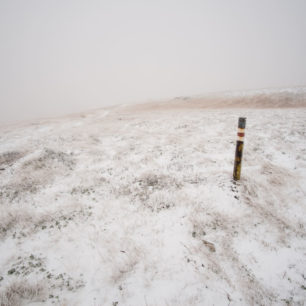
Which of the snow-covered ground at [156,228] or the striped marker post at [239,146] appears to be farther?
the striped marker post at [239,146]

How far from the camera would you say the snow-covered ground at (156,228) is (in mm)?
3203

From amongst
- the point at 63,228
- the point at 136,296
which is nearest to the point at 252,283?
the point at 136,296

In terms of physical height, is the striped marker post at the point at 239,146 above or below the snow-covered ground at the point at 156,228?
above

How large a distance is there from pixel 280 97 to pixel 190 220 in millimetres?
23552

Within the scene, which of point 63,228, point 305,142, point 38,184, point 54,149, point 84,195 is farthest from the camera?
point 54,149

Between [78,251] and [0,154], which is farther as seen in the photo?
[0,154]

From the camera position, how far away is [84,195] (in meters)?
5.92

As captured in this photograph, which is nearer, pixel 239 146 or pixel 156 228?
pixel 156 228

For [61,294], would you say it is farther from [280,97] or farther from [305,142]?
[280,97]

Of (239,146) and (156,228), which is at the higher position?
(239,146)

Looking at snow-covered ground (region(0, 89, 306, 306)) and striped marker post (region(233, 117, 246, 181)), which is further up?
striped marker post (region(233, 117, 246, 181))

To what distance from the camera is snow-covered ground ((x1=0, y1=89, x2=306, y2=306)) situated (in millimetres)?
3203

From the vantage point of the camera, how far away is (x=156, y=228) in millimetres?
4484

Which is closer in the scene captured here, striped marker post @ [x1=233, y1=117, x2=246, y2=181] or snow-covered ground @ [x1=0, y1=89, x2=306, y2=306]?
snow-covered ground @ [x1=0, y1=89, x2=306, y2=306]
